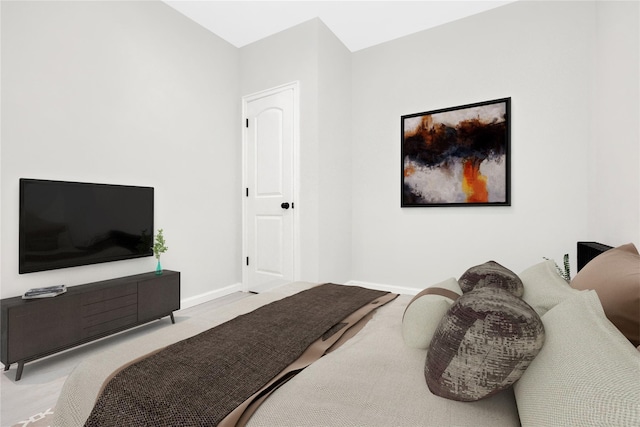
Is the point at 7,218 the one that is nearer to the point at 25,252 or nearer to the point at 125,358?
the point at 25,252

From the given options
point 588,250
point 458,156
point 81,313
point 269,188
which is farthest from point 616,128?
point 81,313

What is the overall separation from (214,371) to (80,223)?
2.20m

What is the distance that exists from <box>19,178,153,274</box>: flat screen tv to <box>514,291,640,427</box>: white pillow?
2906 mm

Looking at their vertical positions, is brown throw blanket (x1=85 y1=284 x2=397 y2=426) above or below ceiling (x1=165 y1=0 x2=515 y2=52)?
below

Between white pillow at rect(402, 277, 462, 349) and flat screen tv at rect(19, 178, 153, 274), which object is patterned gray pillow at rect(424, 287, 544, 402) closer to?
white pillow at rect(402, 277, 462, 349)

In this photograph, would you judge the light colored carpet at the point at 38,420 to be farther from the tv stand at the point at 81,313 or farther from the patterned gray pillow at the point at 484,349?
the patterned gray pillow at the point at 484,349

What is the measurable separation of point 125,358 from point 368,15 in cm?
367

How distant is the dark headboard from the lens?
1.89 metres

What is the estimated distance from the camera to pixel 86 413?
35.5 inches

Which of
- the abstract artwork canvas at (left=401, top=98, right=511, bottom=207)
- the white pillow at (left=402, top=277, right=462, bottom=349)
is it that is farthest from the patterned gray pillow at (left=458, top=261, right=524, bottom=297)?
the abstract artwork canvas at (left=401, top=98, right=511, bottom=207)

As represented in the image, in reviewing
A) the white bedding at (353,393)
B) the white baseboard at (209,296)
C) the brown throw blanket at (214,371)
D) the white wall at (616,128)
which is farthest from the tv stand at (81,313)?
the white wall at (616,128)

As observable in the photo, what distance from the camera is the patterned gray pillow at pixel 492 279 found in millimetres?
1275

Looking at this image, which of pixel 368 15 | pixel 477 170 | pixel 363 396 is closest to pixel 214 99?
pixel 368 15

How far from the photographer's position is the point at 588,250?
2.06 metres
